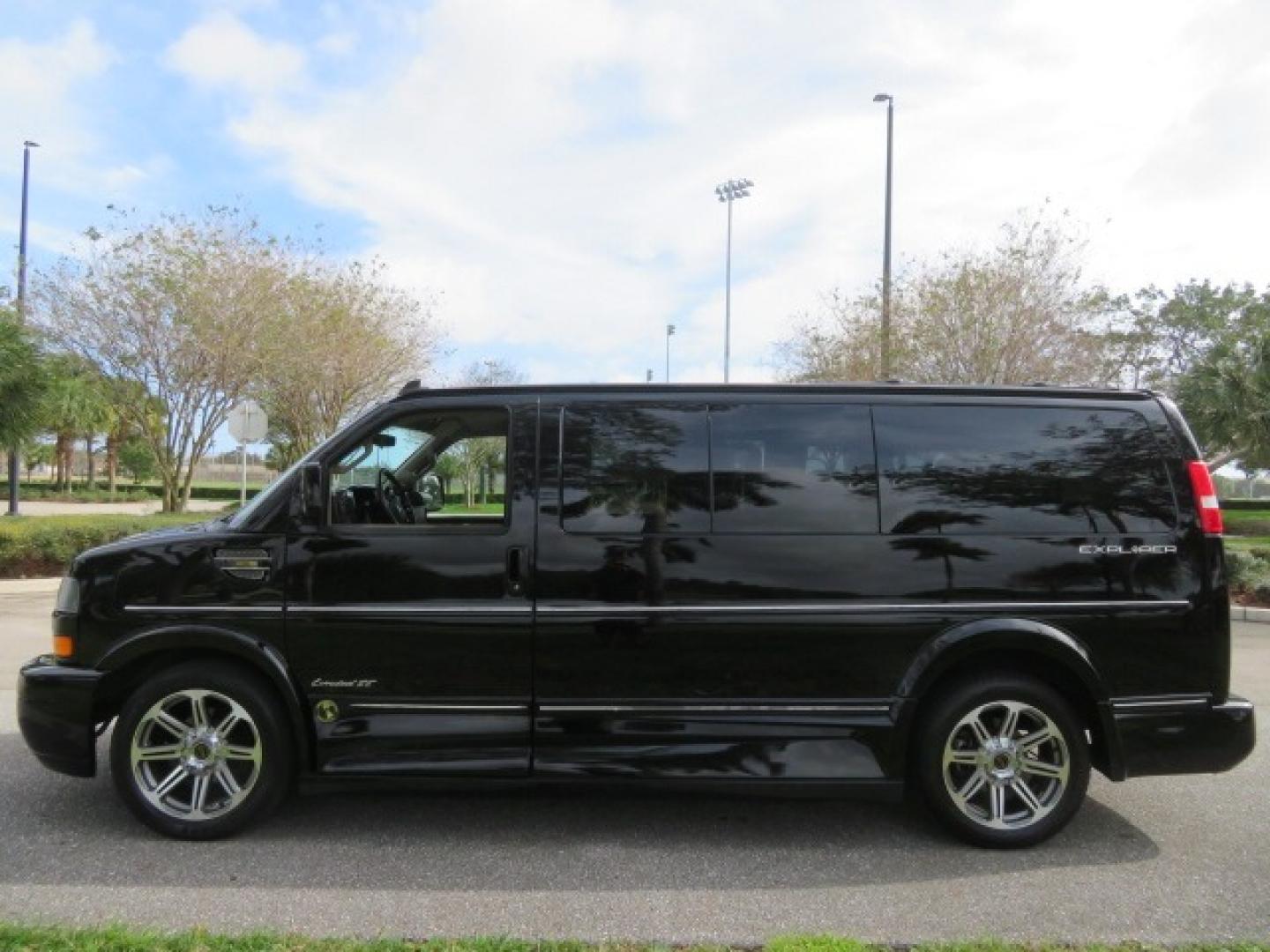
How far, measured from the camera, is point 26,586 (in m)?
12.3

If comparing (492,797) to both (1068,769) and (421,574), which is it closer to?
(421,574)

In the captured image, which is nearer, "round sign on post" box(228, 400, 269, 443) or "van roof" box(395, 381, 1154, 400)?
"van roof" box(395, 381, 1154, 400)

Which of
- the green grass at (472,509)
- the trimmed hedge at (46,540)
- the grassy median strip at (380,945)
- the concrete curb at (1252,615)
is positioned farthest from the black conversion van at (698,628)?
the trimmed hedge at (46,540)

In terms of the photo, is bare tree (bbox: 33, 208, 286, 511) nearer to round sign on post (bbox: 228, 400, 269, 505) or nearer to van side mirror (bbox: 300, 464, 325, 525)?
round sign on post (bbox: 228, 400, 269, 505)

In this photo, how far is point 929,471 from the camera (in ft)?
13.4

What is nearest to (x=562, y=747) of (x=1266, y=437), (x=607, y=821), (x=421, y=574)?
(x=607, y=821)

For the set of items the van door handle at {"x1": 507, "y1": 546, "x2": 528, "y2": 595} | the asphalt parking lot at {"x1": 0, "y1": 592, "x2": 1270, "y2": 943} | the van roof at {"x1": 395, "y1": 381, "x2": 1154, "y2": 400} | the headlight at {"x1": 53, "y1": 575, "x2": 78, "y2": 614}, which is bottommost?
the asphalt parking lot at {"x1": 0, "y1": 592, "x2": 1270, "y2": 943}

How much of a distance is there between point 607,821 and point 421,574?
1.51 metres

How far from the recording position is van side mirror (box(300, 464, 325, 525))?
4.01 metres

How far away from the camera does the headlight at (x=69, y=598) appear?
4023mm

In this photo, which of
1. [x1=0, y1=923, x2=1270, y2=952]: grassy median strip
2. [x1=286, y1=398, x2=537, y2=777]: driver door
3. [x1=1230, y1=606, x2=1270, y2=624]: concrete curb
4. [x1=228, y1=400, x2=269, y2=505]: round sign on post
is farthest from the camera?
[x1=228, y1=400, x2=269, y2=505]: round sign on post

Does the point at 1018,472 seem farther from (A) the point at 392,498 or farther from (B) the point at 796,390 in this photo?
(A) the point at 392,498

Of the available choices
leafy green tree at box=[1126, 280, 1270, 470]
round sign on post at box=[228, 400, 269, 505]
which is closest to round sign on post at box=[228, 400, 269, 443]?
round sign on post at box=[228, 400, 269, 505]

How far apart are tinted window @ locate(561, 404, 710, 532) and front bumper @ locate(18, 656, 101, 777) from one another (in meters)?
2.29
